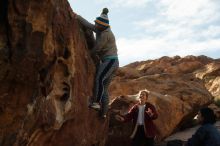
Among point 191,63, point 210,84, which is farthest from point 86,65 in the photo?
Result: point 191,63

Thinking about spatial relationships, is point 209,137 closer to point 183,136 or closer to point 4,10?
point 4,10

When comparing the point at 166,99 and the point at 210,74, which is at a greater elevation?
the point at 210,74

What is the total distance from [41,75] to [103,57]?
10.7 ft

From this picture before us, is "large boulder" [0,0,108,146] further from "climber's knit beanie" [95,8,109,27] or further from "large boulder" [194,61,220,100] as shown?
"large boulder" [194,61,220,100]

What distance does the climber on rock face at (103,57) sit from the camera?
11695 millimetres

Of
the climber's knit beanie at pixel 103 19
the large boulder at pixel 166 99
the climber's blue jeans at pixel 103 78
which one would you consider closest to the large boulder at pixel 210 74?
the large boulder at pixel 166 99

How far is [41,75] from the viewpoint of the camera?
9008mm

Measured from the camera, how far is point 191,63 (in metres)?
52.8

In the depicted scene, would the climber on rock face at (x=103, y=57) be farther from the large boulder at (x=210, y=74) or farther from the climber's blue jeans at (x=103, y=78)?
the large boulder at (x=210, y=74)

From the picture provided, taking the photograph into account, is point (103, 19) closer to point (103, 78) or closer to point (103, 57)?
point (103, 57)

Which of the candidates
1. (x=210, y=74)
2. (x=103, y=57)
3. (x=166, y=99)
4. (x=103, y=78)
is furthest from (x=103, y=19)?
(x=210, y=74)

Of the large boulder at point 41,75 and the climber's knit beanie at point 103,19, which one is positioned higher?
the climber's knit beanie at point 103,19

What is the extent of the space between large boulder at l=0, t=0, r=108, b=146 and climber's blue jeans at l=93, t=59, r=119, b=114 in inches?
21.8

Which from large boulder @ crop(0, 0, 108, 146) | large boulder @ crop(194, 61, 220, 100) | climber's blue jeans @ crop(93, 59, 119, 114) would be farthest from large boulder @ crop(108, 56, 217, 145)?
large boulder @ crop(194, 61, 220, 100)
